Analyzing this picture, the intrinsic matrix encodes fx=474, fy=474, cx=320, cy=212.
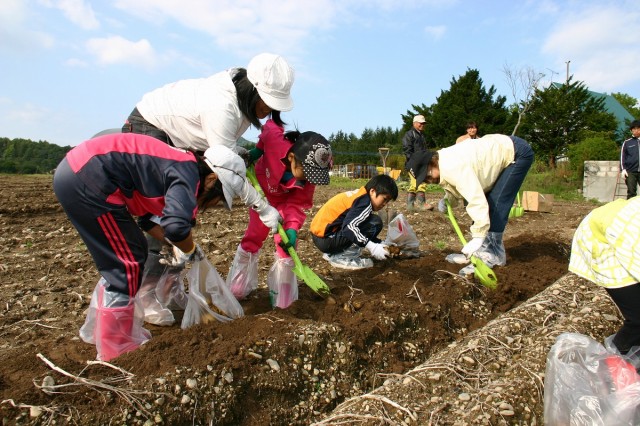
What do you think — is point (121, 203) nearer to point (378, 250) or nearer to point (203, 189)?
point (203, 189)

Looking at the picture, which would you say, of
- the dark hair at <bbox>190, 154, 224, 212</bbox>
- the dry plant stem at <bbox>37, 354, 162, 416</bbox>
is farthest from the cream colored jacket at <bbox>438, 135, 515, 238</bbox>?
the dry plant stem at <bbox>37, 354, 162, 416</bbox>

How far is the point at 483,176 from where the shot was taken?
13.5ft

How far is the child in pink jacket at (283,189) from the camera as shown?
310 centimetres

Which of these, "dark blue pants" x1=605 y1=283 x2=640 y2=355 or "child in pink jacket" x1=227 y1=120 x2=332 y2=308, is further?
"child in pink jacket" x1=227 y1=120 x2=332 y2=308

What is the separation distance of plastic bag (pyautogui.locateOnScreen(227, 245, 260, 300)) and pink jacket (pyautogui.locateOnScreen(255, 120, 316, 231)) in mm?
355

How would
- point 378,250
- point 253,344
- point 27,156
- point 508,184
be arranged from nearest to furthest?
point 253,344, point 508,184, point 378,250, point 27,156

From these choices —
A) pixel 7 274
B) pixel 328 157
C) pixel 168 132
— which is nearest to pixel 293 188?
pixel 328 157

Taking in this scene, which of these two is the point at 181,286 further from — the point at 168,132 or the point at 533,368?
the point at 533,368

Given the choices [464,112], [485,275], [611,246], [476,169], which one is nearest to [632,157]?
[476,169]

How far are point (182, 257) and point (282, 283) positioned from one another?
0.84 m

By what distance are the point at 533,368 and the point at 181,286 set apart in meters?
2.17

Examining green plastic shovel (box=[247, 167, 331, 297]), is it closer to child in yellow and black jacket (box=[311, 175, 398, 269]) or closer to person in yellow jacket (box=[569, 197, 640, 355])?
child in yellow and black jacket (box=[311, 175, 398, 269])

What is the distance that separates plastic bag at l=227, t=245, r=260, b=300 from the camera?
3400 millimetres

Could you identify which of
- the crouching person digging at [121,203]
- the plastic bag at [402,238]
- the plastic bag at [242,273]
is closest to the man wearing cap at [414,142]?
the plastic bag at [402,238]
